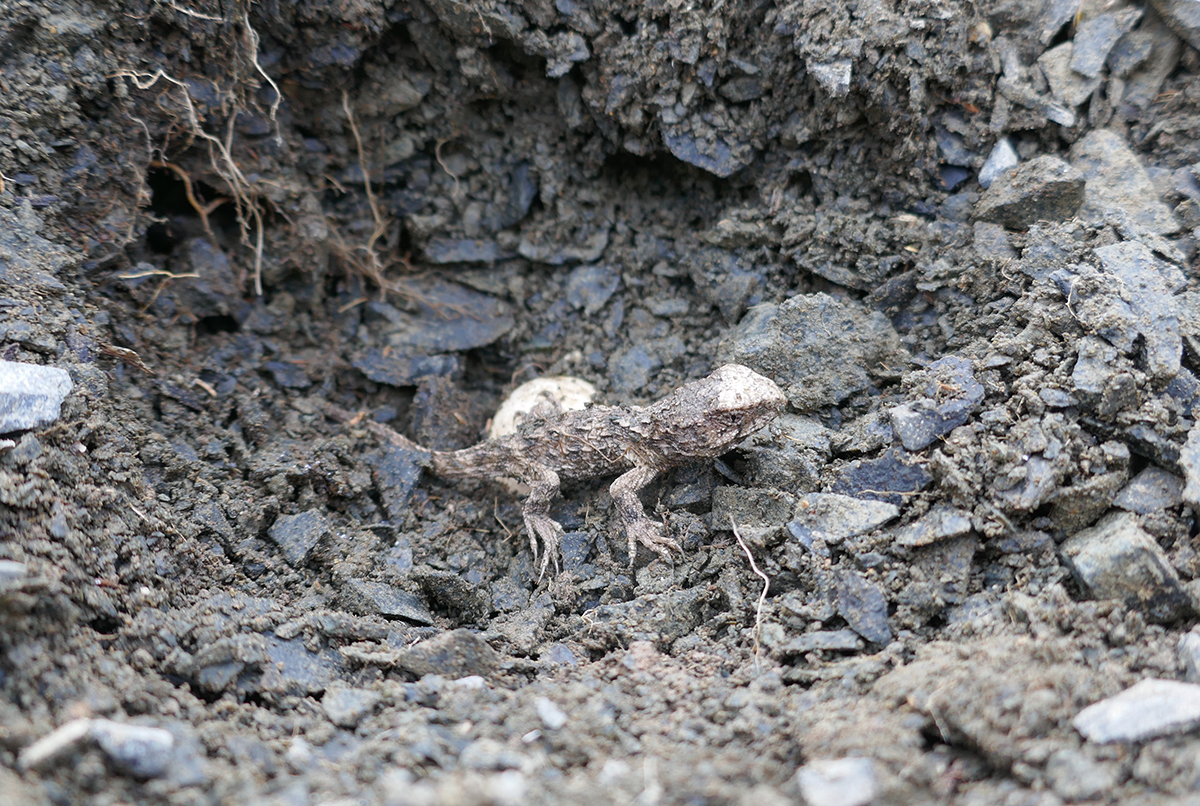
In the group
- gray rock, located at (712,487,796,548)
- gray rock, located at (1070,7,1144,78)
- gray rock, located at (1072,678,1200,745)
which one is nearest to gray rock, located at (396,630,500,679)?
gray rock, located at (712,487,796,548)

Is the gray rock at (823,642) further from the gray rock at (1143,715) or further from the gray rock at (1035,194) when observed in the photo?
the gray rock at (1035,194)

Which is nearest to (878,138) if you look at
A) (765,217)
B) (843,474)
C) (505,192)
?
(765,217)

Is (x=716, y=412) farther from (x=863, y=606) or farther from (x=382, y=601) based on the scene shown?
(x=382, y=601)

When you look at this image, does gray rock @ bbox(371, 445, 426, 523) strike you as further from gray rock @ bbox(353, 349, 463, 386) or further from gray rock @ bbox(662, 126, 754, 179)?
gray rock @ bbox(662, 126, 754, 179)


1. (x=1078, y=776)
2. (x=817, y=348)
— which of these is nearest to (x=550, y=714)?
(x=1078, y=776)

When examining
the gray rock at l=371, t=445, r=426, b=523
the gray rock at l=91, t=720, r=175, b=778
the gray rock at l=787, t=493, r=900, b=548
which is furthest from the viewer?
the gray rock at l=371, t=445, r=426, b=523

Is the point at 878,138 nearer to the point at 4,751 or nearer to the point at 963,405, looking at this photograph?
the point at 963,405
